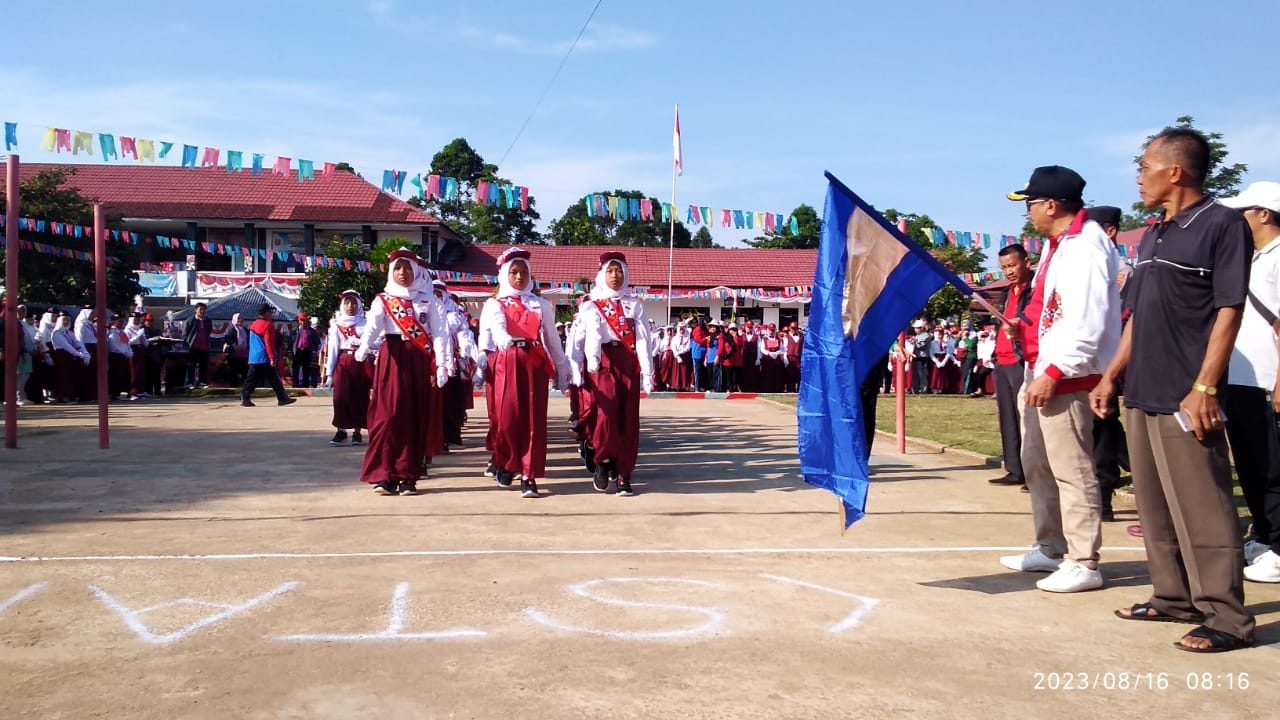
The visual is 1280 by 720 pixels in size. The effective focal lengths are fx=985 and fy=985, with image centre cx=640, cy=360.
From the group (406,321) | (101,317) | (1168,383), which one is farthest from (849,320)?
(101,317)

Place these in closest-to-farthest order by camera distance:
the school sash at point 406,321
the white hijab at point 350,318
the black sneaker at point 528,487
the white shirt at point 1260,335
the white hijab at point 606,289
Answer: the white shirt at point 1260,335, the black sneaker at point 528,487, the school sash at point 406,321, the white hijab at point 606,289, the white hijab at point 350,318

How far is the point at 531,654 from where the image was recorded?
4117mm

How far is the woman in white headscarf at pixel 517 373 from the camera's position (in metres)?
8.57

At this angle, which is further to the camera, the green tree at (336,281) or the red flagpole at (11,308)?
the green tree at (336,281)

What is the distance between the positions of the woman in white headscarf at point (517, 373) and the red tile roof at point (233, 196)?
32994 millimetres

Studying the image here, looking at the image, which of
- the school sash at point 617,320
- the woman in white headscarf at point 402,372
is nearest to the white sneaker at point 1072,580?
the school sash at point 617,320

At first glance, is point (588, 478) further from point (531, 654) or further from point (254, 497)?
point (531, 654)

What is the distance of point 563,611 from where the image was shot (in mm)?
4770

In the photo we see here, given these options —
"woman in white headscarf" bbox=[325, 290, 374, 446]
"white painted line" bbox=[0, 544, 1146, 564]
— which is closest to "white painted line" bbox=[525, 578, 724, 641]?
"white painted line" bbox=[0, 544, 1146, 564]

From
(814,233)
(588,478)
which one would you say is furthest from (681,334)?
(814,233)

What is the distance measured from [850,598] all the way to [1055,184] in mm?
2483

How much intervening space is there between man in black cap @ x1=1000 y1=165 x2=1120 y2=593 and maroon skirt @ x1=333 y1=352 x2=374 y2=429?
8.60 metres

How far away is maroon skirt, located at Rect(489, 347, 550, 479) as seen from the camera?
28.3 feet

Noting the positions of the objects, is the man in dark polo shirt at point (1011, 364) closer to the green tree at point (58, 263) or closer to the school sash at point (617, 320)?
the school sash at point (617, 320)
